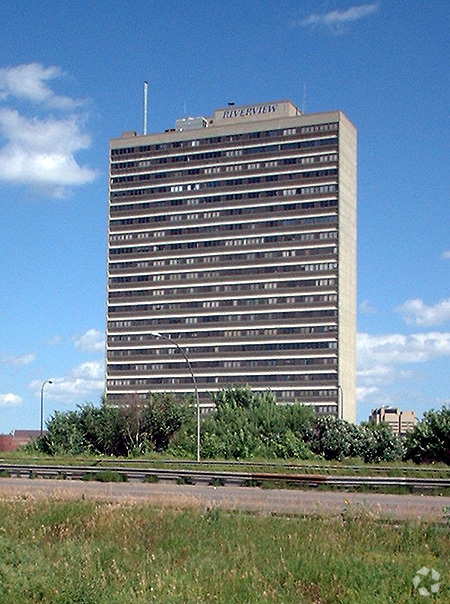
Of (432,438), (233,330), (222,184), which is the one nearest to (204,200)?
(222,184)

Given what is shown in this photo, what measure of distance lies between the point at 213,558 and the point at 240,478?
21.0 metres

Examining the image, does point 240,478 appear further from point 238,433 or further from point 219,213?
point 219,213

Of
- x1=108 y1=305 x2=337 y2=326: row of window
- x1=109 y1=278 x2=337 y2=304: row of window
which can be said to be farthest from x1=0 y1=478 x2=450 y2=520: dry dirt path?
x1=109 y1=278 x2=337 y2=304: row of window

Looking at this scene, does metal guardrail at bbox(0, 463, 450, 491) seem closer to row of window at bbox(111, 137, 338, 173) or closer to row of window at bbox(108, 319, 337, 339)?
row of window at bbox(108, 319, 337, 339)

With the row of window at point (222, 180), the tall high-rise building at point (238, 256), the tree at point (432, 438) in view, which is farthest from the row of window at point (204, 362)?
the tree at point (432, 438)

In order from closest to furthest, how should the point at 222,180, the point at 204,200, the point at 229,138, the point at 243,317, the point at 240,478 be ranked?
the point at 240,478
the point at 243,317
the point at 229,138
the point at 222,180
the point at 204,200

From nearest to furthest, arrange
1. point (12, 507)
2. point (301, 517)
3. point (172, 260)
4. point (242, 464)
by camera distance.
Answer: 1. point (301, 517)
2. point (12, 507)
3. point (242, 464)
4. point (172, 260)

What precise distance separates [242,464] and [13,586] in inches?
1211

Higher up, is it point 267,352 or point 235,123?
point 235,123

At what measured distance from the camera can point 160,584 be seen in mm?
12406

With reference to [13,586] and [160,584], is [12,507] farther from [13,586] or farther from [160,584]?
[160,584]

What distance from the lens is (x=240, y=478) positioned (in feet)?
114

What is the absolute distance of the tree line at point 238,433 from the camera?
53.2 meters

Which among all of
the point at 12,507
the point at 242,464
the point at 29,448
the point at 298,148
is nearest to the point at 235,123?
the point at 298,148
